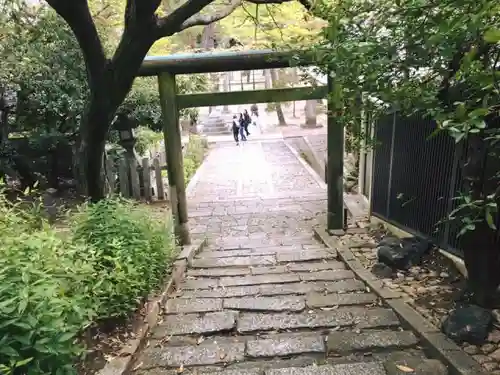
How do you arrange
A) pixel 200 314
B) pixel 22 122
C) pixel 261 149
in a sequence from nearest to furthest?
pixel 200 314 < pixel 22 122 < pixel 261 149

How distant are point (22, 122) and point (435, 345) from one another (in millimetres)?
10007

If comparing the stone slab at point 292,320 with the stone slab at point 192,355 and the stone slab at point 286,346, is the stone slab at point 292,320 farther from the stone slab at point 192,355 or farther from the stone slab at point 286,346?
the stone slab at point 192,355

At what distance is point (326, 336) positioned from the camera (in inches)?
140

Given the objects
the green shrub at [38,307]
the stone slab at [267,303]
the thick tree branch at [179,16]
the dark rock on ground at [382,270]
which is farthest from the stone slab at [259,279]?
the thick tree branch at [179,16]

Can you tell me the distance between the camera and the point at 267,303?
4.36m

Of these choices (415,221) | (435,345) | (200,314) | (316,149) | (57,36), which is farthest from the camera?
(316,149)

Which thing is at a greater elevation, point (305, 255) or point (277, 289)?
point (277, 289)

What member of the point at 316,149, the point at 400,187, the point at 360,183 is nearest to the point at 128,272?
the point at 400,187

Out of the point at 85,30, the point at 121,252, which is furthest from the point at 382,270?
the point at 85,30

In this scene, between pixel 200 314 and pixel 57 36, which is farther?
pixel 57 36

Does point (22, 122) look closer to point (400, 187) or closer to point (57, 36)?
point (57, 36)

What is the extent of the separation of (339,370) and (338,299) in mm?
1449

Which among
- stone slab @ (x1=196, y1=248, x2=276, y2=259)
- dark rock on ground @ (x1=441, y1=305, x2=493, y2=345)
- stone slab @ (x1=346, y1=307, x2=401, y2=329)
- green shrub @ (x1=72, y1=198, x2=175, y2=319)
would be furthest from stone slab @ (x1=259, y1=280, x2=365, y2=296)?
stone slab @ (x1=196, y1=248, x2=276, y2=259)

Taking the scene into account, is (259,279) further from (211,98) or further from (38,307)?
(38,307)
